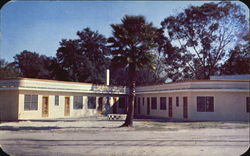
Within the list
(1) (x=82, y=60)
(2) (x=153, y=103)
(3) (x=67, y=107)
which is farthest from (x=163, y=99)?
(1) (x=82, y=60)

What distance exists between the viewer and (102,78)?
41969 millimetres

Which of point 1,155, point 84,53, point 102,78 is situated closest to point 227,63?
point 102,78

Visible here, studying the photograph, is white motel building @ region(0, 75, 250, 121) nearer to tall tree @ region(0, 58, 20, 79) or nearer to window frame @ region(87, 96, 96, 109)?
window frame @ region(87, 96, 96, 109)

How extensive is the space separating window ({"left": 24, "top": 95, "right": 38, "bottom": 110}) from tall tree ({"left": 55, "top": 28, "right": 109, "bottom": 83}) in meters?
16.3

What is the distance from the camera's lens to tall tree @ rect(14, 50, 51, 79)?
144ft

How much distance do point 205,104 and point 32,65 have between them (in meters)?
31.7

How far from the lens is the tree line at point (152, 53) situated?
18109 mm

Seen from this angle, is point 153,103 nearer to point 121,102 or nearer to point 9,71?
point 121,102

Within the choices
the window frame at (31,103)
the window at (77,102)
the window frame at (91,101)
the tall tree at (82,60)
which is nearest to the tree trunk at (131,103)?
the window frame at (31,103)

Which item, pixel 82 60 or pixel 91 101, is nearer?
pixel 91 101

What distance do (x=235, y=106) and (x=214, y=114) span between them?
78.9 inches

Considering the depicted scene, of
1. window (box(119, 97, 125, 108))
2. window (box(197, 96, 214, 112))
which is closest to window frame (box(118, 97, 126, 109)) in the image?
window (box(119, 97, 125, 108))

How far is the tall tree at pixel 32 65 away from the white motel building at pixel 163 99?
18.0 meters

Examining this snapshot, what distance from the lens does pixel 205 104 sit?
23.4 meters
